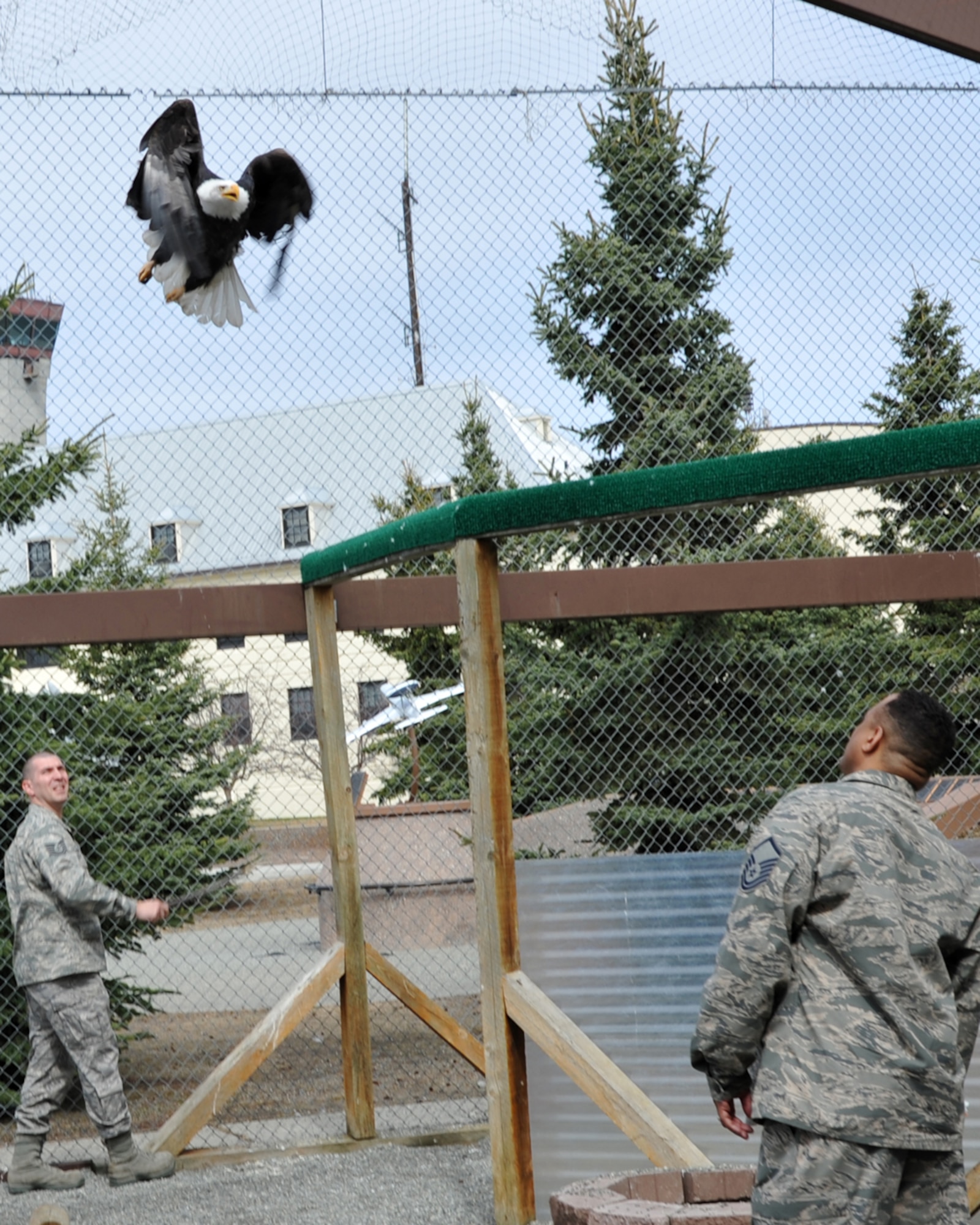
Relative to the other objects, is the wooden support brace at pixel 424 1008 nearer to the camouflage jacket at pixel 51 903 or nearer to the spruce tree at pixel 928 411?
the camouflage jacket at pixel 51 903

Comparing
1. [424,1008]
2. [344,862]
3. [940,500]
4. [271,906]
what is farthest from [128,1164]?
[271,906]

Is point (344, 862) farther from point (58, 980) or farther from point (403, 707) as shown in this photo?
point (403, 707)

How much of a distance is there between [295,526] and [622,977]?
333cm

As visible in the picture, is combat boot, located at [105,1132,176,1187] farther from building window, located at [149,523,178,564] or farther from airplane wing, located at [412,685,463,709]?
airplane wing, located at [412,685,463,709]

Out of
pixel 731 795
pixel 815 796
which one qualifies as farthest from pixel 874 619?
pixel 815 796

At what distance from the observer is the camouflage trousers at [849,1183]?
2.42 meters

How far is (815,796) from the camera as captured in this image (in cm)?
256

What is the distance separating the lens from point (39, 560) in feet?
22.7

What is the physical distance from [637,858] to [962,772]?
7081 mm

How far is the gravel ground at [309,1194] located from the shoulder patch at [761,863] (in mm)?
2445

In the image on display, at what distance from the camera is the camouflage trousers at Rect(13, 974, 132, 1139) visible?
4.89 meters

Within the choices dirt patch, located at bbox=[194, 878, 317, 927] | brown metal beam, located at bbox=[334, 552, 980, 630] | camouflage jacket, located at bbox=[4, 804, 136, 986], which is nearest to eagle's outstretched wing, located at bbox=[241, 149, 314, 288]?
brown metal beam, located at bbox=[334, 552, 980, 630]

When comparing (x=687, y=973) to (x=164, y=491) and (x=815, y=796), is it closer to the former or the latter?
(x=815, y=796)

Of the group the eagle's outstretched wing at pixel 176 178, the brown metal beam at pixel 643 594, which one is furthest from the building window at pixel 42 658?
the eagle's outstretched wing at pixel 176 178
